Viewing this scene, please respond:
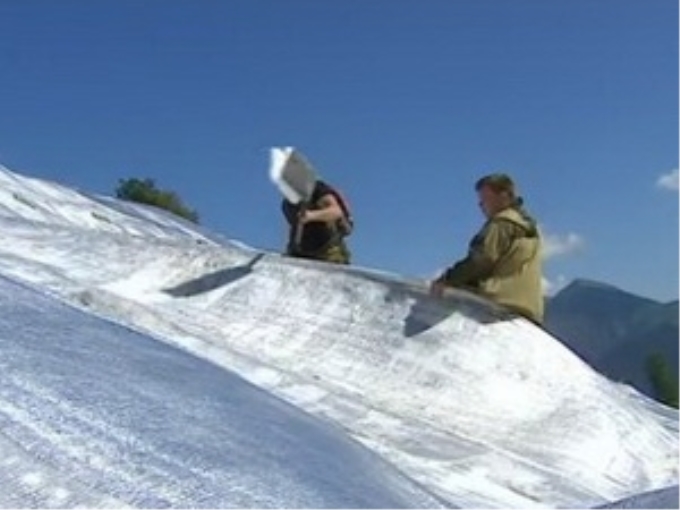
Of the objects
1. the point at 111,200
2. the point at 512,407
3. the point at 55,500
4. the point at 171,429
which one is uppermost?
the point at 111,200

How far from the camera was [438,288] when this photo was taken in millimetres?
2656

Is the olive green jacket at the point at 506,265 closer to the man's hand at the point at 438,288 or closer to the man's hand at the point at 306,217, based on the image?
the man's hand at the point at 438,288

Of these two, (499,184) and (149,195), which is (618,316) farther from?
(499,184)

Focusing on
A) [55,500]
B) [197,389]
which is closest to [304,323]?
[197,389]

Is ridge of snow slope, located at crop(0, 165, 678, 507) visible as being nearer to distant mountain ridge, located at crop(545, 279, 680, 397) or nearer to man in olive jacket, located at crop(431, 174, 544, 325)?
man in olive jacket, located at crop(431, 174, 544, 325)

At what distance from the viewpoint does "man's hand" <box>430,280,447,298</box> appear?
104 inches

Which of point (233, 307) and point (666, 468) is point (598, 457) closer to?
point (666, 468)

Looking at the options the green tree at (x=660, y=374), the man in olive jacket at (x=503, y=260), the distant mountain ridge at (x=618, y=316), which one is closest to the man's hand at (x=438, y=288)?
the man in olive jacket at (x=503, y=260)

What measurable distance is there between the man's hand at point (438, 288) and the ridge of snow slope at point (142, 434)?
0.79 meters

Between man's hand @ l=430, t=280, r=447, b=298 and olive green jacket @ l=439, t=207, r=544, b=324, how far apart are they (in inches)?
0.4

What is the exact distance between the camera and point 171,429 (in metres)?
1.45

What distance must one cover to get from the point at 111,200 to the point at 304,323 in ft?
9.61

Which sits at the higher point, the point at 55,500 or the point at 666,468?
the point at 666,468

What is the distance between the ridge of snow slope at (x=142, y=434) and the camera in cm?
127
